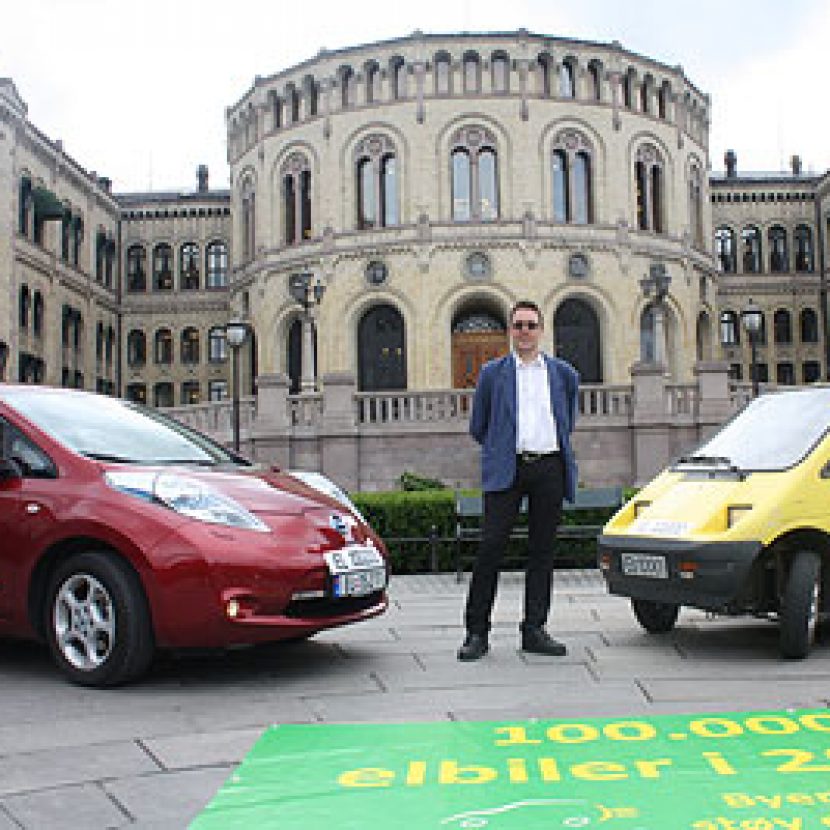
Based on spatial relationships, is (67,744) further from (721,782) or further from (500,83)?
(500,83)

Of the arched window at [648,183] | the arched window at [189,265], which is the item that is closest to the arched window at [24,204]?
the arched window at [189,265]

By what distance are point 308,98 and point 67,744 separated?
38213 mm

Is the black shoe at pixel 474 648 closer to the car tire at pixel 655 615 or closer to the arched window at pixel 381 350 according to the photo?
the car tire at pixel 655 615

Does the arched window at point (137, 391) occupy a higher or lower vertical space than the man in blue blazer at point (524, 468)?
higher

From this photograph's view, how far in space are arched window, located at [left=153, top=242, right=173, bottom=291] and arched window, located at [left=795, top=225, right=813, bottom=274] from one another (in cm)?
3291

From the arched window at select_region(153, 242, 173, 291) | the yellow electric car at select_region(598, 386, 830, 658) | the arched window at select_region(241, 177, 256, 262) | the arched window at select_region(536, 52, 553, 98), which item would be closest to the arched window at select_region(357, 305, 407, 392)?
the arched window at select_region(241, 177, 256, 262)

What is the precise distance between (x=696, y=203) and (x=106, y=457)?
40.9 meters

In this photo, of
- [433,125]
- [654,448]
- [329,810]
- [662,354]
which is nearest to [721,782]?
[329,810]

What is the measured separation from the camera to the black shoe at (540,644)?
6.41m

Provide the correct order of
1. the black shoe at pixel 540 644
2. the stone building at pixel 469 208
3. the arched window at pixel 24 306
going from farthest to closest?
the arched window at pixel 24 306 < the stone building at pixel 469 208 < the black shoe at pixel 540 644

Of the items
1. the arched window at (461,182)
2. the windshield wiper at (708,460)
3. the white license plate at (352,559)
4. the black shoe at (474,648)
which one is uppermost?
the arched window at (461,182)

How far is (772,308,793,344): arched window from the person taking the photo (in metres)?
51.8

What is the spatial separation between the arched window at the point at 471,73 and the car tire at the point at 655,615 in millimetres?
33526

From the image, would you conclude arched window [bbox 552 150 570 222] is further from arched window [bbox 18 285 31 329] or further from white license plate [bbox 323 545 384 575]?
white license plate [bbox 323 545 384 575]
